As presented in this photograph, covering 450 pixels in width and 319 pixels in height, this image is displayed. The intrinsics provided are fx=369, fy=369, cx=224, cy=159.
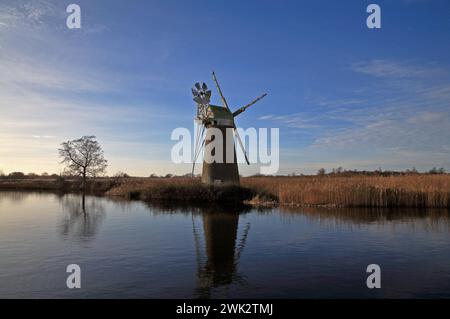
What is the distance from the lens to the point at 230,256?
9.84 metres

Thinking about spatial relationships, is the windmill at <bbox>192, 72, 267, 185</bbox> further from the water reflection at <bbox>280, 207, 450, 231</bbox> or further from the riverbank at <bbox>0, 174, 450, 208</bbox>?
the water reflection at <bbox>280, 207, 450, 231</bbox>

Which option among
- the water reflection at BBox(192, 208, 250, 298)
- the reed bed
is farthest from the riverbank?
the water reflection at BBox(192, 208, 250, 298)

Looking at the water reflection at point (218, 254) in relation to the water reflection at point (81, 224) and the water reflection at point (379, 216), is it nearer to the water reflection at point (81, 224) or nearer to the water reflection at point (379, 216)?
the water reflection at point (379, 216)

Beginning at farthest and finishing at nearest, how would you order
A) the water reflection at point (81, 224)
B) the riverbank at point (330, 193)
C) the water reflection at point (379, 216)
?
the riverbank at point (330, 193)
the water reflection at point (379, 216)
the water reflection at point (81, 224)

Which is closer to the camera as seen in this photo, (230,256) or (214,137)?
(230,256)

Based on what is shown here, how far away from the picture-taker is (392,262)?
8.87m

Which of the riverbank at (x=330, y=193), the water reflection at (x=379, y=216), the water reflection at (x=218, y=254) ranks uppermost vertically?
the riverbank at (x=330, y=193)

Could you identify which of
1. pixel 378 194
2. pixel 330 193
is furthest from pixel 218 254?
pixel 378 194

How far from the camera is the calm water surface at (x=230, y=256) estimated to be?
7082 millimetres

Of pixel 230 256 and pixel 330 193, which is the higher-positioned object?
pixel 330 193

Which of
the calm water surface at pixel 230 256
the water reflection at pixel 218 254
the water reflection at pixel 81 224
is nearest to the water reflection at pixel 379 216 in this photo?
the calm water surface at pixel 230 256

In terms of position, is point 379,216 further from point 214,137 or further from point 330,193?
point 214,137
